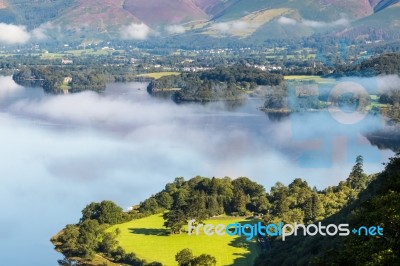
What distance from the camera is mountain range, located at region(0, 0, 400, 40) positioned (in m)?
56.8

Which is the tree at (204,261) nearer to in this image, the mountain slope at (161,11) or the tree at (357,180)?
the tree at (357,180)

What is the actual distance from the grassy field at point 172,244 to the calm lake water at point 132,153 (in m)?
1.19

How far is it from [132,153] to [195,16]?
2215 inches

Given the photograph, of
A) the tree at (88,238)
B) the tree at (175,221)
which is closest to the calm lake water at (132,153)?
the tree at (88,238)

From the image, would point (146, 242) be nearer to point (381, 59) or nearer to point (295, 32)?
point (381, 59)

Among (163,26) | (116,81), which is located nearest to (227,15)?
(163,26)

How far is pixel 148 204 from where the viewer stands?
35.4 ft

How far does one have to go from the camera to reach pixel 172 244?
9.24m

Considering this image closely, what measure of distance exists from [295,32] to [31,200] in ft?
155

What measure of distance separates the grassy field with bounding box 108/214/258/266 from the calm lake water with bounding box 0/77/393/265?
3.89 ft

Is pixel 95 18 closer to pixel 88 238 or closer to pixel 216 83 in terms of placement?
pixel 216 83

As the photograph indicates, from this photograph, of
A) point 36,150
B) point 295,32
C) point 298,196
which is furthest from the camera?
point 295,32

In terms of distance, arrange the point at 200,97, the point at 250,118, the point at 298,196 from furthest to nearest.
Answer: the point at 200,97 → the point at 250,118 → the point at 298,196

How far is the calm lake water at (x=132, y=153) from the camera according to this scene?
11281mm
